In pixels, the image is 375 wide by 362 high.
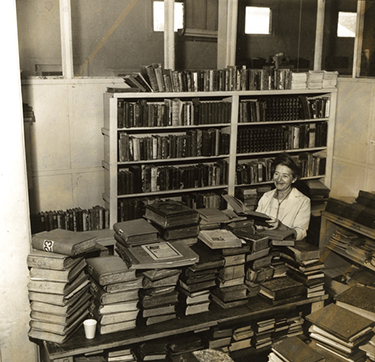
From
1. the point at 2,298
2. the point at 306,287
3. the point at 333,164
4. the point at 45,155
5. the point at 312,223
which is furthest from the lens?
the point at 333,164

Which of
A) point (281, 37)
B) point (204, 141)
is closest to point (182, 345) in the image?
point (204, 141)

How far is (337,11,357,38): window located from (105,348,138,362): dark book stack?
5.11 metres

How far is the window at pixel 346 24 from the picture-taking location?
6.08 m

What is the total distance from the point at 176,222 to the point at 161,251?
293 millimetres

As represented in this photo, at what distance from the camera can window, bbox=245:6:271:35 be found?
23.5 ft

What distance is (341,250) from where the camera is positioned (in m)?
5.09

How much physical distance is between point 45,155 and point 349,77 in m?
4.05

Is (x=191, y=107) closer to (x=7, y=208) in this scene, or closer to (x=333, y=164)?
(x=333, y=164)

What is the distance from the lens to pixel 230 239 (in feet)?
9.46

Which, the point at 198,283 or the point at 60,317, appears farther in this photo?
the point at 198,283

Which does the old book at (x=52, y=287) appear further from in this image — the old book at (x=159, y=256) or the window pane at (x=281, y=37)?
the window pane at (x=281, y=37)

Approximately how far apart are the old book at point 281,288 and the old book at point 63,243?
117 centimetres

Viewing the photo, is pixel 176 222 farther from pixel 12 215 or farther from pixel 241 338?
pixel 12 215

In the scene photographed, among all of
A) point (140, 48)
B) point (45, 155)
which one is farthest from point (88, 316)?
point (140, 48)
